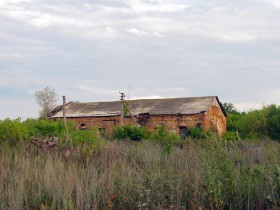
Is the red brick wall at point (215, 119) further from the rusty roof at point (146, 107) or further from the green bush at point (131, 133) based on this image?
the green bush at point (131, 133)

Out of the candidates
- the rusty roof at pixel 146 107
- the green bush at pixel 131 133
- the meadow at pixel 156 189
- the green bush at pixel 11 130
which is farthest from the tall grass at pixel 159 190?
the rusty roof at pixel 146 107

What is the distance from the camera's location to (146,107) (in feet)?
145

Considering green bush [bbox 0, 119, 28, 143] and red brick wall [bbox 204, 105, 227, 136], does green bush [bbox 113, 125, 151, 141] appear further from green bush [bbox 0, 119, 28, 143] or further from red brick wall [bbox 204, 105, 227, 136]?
green bush [bbox 0, 119, 28, 143]

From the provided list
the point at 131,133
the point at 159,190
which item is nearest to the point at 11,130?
the point at 159,190

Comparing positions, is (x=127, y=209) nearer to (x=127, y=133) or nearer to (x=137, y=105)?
(x=127, y=133)

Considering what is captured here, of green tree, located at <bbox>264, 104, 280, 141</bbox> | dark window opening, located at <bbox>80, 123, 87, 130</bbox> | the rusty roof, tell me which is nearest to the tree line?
green tree, located at <bbox>264, 104, 280, 141</bbox>

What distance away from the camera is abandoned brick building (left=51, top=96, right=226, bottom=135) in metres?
40.9

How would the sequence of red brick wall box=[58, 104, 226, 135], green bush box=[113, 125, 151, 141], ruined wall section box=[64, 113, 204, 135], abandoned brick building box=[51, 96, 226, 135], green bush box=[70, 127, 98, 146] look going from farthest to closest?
abandoned brick building box=[51, 96, 226, 135] → ruined wall section box=[64, 113, 204, 135] → red brick wall box=[58, 104, 226, 135] → green bush box=[113, 125, 151, 141] → green bush box=[70, 127, 98, 146]

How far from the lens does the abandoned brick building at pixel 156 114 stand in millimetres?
40938

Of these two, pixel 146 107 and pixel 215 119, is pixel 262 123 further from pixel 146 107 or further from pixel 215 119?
pixel 146 107

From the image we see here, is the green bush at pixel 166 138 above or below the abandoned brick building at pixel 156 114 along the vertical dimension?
below

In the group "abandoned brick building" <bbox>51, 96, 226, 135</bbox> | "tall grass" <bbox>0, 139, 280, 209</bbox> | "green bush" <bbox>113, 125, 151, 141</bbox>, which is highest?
"abandoned brick building" <bbox>51, 96, 226, 135</bbox>

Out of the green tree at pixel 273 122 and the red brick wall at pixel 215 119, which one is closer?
the green tree at pixel 273 122

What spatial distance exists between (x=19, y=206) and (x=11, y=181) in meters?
1.20
